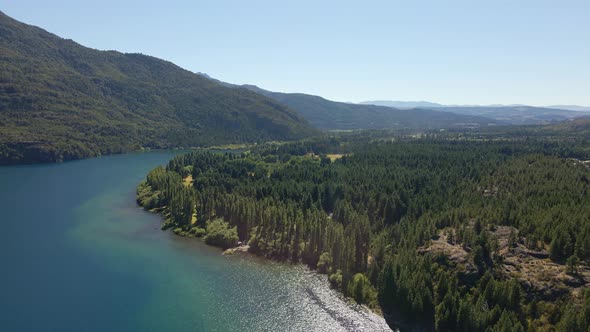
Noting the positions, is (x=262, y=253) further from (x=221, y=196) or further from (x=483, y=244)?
(x=483, y=244)

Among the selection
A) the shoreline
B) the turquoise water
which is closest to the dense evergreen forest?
the shoreline

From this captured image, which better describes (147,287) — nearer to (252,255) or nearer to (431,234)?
(252,255)

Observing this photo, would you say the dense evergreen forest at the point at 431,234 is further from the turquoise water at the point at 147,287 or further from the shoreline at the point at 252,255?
the turquoise water at the point at 147,287

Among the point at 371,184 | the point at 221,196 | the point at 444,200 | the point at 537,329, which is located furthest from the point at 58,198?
the point at 537,329

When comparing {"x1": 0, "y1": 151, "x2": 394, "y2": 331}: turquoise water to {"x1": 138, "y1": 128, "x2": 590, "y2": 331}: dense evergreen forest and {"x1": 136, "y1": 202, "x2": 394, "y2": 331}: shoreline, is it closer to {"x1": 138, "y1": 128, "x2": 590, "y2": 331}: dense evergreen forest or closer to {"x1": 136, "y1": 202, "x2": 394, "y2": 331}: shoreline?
{"x1": 136, "y1": 202, "x2": 394, "y2": 331}: shoreline

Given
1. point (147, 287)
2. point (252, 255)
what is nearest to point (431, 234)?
point (252, 255)

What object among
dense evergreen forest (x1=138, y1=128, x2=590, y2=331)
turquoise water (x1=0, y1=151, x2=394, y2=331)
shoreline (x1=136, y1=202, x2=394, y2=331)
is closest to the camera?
dense evergreen forest (x1=138, y1=128, x2=590, y2=331)

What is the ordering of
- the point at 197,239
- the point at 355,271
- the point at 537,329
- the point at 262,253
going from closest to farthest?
the point at 537,329, the point at 355,271, the point at 262,253, the point at 197,239
